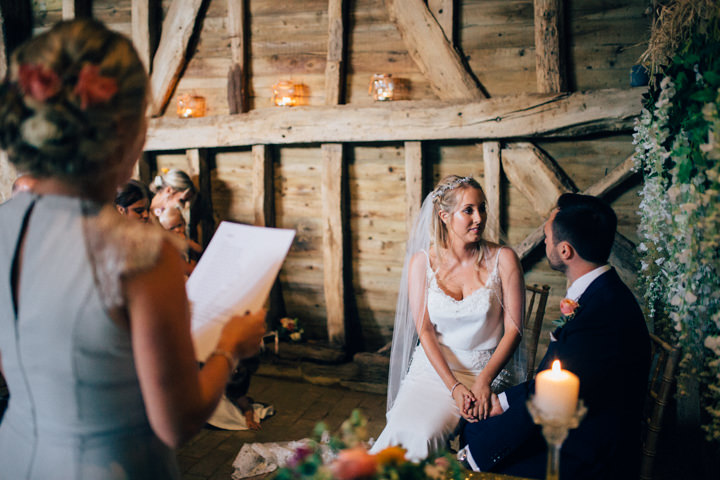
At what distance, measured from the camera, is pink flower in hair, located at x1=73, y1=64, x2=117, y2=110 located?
76 cm

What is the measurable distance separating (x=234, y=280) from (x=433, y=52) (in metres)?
3.05

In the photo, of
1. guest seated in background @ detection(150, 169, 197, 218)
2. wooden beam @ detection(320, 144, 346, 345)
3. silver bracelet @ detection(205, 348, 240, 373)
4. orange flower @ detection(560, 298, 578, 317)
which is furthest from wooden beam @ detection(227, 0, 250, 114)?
silver bracelet @ detection(205, 348, 240, 373)

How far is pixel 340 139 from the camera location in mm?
3771

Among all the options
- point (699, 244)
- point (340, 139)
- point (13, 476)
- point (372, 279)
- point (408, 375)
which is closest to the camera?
point (13, 476)

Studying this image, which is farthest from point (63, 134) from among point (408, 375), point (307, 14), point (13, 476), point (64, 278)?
point (307, 14)

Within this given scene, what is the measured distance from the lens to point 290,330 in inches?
166

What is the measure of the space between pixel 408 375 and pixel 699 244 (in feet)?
4.84

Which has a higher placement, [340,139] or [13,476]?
[340,139]

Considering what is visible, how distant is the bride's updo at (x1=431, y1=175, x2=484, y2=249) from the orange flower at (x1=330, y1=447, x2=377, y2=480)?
1.83 m

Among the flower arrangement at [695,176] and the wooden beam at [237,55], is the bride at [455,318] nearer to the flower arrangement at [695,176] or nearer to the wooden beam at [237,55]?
the flower arrangement at [695,176]

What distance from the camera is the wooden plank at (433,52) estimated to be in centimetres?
352

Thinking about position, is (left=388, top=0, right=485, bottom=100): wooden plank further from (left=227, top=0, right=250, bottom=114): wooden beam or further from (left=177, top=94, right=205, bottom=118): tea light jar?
(left=177, top=94, right=205, bottom=118): tea light jar

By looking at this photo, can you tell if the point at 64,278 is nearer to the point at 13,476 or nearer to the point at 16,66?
the point at 16,66

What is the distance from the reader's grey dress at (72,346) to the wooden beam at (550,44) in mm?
3198
